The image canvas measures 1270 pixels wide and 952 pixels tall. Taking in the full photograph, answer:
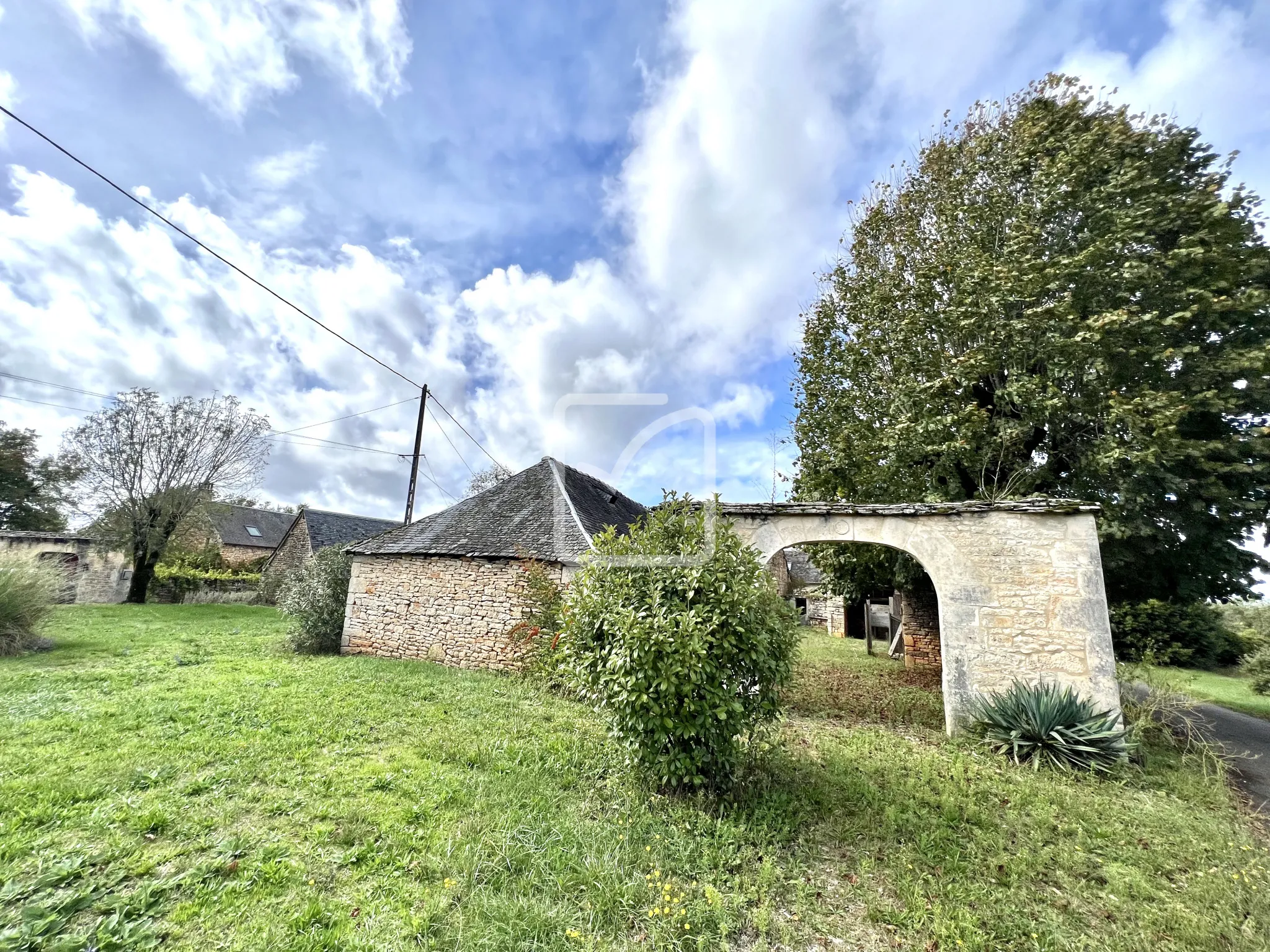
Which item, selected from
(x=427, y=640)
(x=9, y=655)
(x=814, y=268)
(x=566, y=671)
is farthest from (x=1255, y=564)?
(x=9, y=655)

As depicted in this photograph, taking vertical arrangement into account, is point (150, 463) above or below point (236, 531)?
above

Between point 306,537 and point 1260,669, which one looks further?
point 306,537

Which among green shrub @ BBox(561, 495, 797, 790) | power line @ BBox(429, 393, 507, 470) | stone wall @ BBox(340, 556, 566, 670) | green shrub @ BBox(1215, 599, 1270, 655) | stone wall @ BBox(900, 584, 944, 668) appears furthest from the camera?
green shrub @ BBox(1215, 599, 1270, 655)

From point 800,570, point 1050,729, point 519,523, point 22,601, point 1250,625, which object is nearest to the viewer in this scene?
point 1050,729

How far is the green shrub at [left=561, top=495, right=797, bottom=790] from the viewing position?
13.0ft

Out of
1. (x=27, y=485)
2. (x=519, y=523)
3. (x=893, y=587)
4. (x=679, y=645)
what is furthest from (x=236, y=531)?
(x=679, y=645)

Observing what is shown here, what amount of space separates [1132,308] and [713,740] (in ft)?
33.6

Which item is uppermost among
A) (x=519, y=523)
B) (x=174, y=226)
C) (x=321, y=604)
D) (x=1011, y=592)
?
(x=174, y=226)

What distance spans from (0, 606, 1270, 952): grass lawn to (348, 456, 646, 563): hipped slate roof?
4.80 metres

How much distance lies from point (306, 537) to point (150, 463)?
7.11m

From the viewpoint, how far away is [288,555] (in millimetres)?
25484

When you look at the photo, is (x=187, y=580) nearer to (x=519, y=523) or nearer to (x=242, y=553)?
(x=242, y=553)

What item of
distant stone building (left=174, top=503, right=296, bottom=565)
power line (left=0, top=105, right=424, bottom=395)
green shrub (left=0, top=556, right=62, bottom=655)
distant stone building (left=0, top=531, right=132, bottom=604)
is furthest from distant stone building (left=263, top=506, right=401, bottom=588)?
power line (left=0, top=105, right=424, bottom=395)

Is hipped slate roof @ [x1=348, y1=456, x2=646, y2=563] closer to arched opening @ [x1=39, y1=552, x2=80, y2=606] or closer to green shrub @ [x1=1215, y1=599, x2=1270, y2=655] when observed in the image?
arched opening @ [x1=39, y1=552, x2=80, y2=606]
